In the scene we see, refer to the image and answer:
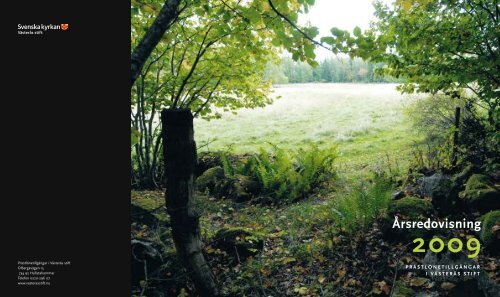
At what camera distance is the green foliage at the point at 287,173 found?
300 inches

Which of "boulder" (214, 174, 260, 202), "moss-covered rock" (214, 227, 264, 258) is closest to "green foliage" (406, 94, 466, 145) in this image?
"boulder" (214, 174, 260, 202)

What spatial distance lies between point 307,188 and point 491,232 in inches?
164

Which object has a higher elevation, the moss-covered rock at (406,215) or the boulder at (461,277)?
the moss-covered rock at (406,215)

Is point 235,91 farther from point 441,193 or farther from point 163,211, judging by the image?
point 441,193

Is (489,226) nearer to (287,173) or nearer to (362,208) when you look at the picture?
(362,208)

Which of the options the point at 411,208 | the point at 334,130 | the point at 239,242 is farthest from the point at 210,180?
the point at 334,130

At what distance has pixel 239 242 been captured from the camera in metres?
Result: 4.57

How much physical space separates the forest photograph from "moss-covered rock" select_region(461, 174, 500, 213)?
0.02 m

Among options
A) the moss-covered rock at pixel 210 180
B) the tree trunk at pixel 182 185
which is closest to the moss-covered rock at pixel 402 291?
the tree trunk at pixel 182 185

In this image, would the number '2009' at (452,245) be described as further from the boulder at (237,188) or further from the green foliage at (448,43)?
the boulder at (237,188)

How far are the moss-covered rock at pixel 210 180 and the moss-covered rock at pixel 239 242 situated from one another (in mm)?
3476

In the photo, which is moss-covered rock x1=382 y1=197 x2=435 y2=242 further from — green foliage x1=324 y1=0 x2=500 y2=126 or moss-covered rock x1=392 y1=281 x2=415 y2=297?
green foliage x1=324 y1=0 x2=500 y2=126

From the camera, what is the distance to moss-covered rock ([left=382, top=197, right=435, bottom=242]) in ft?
13.8

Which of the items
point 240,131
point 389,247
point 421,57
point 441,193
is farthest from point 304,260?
point 240,131
